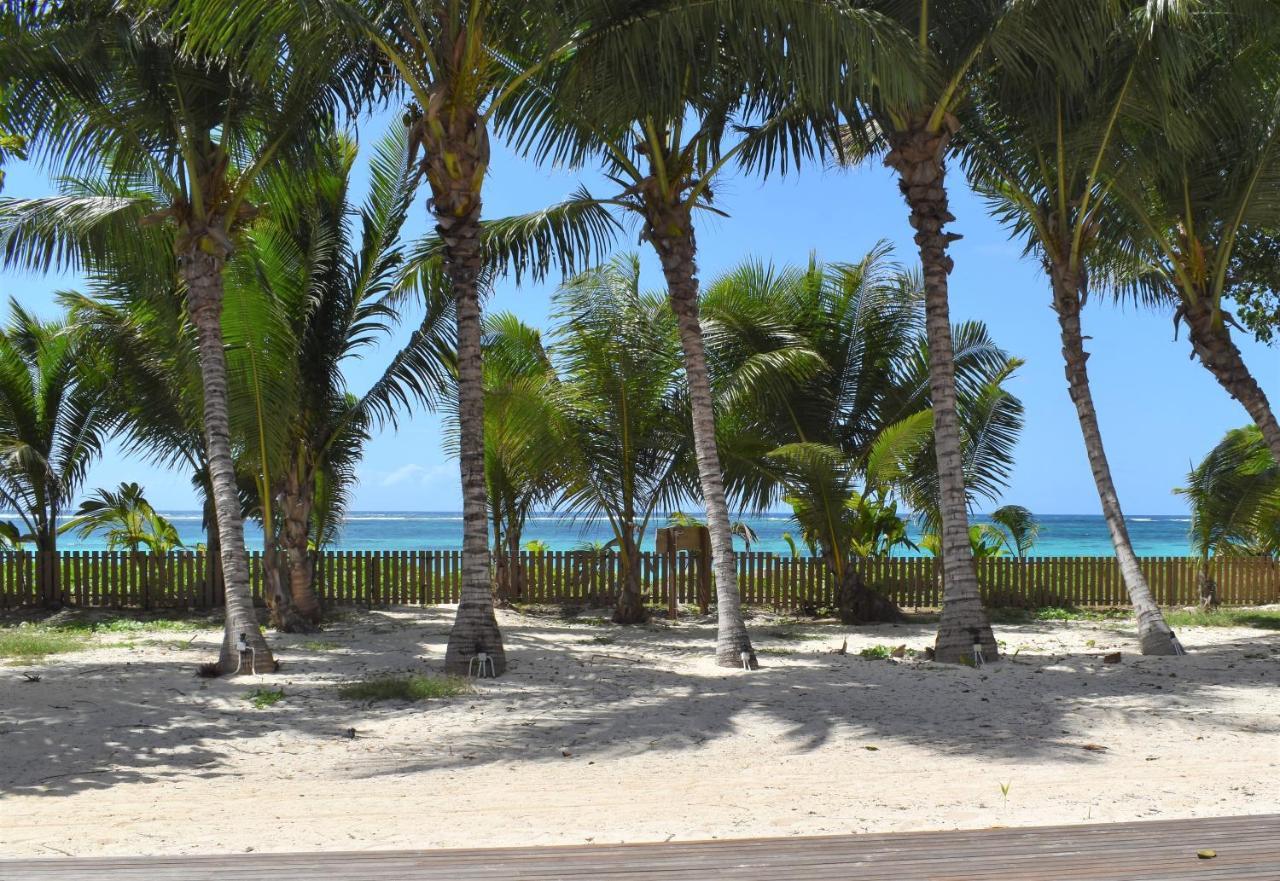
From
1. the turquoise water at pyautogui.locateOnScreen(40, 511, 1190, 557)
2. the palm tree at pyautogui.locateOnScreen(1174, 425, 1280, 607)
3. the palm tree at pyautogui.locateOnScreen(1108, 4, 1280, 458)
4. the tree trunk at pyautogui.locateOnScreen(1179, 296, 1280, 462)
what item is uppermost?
the palm tree at pyautogui.locateOnScreen(1108, 4, 1280, 458)

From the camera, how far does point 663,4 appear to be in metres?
8.88

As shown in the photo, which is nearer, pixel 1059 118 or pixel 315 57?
pixel 315 57

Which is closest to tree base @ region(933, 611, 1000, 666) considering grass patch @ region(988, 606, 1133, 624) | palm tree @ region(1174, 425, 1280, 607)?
grass patch @ region(988, 606, 1133, 624)

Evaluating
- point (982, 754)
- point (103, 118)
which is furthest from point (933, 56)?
point (103, 118)

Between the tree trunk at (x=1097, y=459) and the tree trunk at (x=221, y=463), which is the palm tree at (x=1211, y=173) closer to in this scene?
the tree trunk at (x=1097, y=459)

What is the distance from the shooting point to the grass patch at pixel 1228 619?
14.1 metres

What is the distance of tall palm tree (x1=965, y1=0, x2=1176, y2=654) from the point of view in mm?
10266

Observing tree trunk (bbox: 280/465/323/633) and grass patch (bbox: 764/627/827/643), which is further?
tree trunk (bbox: 280/465/323/633)

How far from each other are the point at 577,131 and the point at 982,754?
292 inches

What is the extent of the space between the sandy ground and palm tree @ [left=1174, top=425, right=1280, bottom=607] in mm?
5439

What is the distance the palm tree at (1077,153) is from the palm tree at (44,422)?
13.0 meters

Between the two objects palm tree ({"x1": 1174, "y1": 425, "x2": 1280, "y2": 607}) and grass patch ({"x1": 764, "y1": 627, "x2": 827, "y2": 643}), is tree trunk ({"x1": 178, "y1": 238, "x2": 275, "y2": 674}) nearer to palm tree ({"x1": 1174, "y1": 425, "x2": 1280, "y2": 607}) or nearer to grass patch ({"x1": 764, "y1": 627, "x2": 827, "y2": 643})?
grass patch ({"x1": 764, "y1": 627, "x2": 827, "y2": 643})

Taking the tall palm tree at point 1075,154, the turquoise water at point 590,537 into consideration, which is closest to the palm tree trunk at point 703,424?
the tall palm tree at point 1075,154

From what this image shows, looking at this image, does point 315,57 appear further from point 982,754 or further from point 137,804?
point 982,754
